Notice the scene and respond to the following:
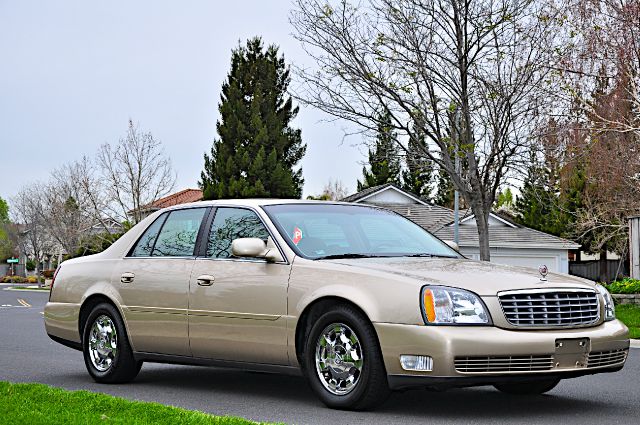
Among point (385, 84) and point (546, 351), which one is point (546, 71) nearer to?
point (385, 84)

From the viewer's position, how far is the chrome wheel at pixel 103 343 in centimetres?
1023

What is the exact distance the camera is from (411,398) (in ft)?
29.4

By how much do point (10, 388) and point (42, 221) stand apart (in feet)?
260

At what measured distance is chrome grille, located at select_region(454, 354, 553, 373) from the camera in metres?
7.47

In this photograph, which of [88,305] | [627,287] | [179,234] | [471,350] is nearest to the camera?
[471,350]

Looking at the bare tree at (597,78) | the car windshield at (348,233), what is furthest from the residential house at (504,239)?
the car windshield at (348,233)

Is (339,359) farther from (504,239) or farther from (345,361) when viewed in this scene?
(504,239)

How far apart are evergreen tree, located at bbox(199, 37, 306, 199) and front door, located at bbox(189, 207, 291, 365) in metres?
46.5

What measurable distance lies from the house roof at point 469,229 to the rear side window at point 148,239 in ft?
139

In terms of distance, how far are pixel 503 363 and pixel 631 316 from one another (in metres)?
Result: 14.2

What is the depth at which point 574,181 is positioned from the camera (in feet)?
179

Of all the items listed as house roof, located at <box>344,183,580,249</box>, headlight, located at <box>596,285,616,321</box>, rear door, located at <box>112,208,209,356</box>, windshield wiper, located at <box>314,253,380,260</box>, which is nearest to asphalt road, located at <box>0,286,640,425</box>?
rear door, located at <box>112,208,209,356</box>

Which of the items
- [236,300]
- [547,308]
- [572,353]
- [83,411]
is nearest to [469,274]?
[547,308]

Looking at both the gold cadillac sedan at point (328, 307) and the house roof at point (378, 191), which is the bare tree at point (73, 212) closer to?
the house roof at point (378, 191)
